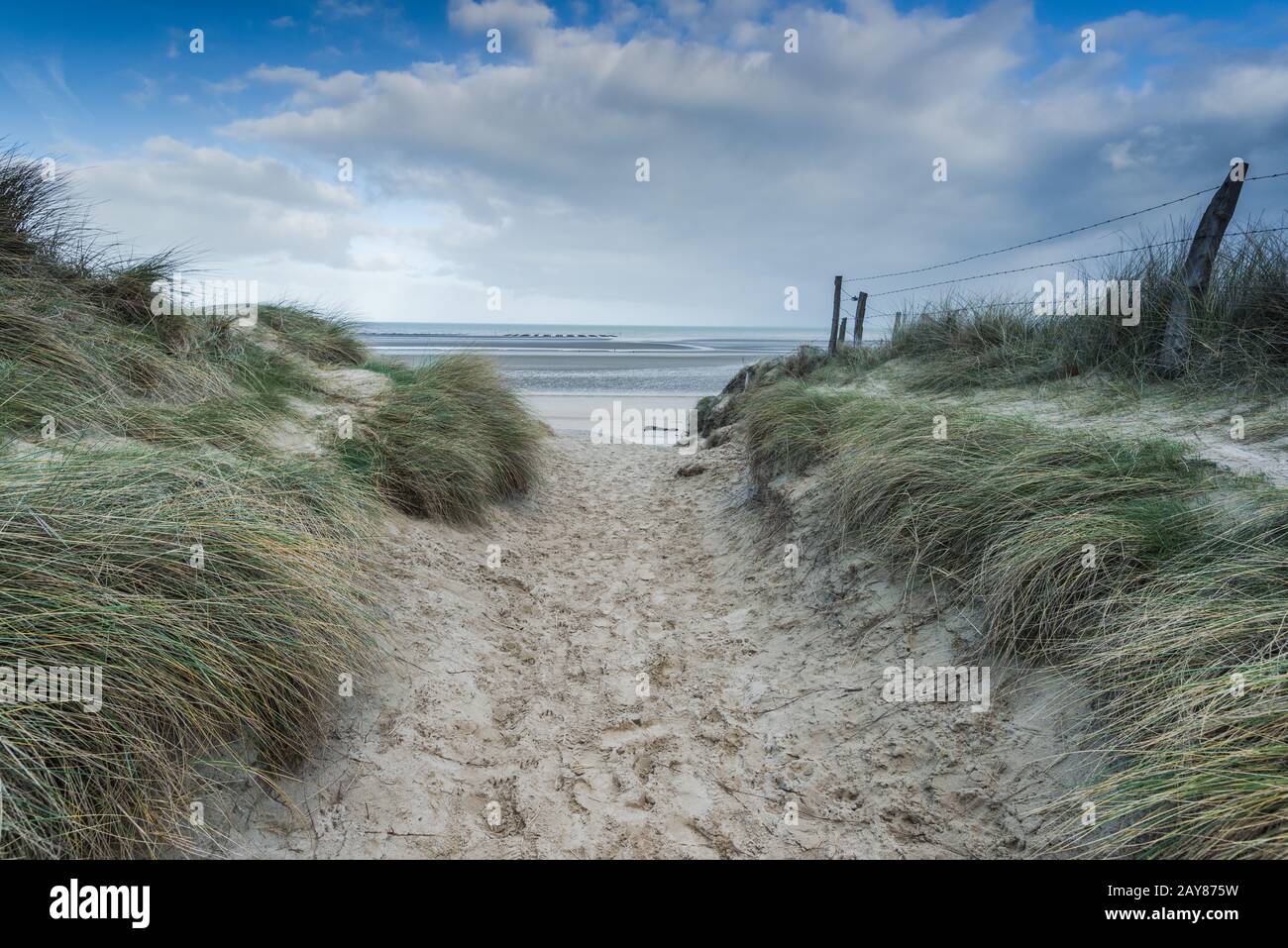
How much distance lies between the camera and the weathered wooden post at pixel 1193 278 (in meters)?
5.98

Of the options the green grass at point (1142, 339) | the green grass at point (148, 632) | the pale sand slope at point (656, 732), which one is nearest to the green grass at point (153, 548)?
the green grass at point (148, 632)

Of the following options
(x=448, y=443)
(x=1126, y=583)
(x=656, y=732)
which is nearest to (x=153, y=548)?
(x=656, y=732)

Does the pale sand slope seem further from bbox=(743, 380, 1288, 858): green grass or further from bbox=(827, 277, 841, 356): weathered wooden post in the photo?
bbox=(827, 277, 841, 356): weathered wooden post

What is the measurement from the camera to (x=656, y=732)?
370 centimetres

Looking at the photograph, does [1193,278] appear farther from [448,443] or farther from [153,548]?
[153,548]

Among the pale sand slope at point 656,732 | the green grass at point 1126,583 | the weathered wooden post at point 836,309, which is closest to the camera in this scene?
the green grass at point 1126,583

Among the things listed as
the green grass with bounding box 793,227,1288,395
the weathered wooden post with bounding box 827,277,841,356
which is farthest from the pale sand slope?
the weathered wooden post with bounding box 827,277,841,356

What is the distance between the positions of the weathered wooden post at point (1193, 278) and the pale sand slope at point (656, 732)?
4194 mm

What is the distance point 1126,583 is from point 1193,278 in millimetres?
4904

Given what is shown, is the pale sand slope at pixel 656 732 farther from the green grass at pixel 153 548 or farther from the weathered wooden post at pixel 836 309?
the weathered wooden post at pixel 836 309

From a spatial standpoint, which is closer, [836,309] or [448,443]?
[448,443]

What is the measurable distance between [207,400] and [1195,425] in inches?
303

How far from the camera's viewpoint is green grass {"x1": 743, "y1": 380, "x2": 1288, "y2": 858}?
6.64 ft
